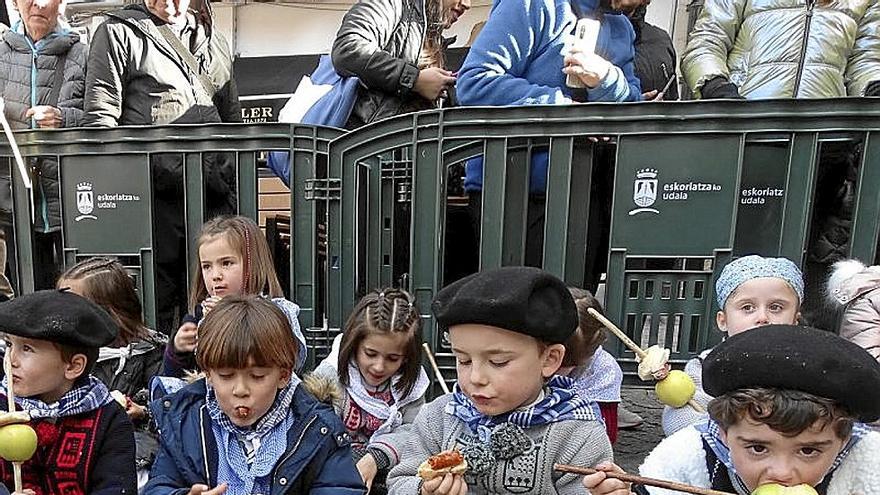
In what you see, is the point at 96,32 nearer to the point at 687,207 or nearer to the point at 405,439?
the point at 405,439

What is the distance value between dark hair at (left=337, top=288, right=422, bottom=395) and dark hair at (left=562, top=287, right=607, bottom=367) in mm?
629

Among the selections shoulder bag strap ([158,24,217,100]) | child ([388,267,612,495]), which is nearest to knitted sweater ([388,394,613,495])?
child ([388,267,612,495])

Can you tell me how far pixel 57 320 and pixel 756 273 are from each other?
2.39 metres

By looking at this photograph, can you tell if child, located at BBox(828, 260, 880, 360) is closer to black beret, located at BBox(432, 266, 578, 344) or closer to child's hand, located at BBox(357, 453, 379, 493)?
black beret, located at BBox(432, 266, 578, 344)

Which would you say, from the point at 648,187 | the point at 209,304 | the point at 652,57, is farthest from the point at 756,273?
the point at 209,304

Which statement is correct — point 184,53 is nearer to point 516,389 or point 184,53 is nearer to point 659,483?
point 516,389

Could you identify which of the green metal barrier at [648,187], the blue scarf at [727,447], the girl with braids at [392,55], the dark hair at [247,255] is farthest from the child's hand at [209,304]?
the blue scarf at [727,447]

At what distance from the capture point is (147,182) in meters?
3.44

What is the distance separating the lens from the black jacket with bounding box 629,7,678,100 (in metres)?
4.00

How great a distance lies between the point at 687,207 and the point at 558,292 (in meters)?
1.31

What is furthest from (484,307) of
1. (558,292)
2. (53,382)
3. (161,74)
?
(161,74)

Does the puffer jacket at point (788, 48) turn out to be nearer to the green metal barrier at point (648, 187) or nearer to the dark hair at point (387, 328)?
the green metal barrier at point (648, 187)

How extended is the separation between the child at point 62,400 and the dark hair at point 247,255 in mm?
824

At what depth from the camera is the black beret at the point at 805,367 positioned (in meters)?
1.44
